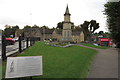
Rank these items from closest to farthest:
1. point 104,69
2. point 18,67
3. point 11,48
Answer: point 18,67
point 104,69
point 11,48

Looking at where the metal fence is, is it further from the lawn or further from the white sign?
the white sign

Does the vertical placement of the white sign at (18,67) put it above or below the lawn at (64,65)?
above

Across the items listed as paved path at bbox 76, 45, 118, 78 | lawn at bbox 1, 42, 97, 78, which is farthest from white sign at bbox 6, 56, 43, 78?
paved path at bbox 76, 45, 118, 78

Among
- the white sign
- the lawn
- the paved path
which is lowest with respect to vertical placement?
the paved path

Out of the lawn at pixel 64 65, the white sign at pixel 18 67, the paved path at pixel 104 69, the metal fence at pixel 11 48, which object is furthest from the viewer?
the metal fence at pixel 11 48

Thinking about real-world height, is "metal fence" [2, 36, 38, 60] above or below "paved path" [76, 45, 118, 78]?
above

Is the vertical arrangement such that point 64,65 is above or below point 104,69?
above

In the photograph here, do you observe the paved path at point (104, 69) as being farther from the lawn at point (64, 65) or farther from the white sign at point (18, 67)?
the white sign at point (18, 67)

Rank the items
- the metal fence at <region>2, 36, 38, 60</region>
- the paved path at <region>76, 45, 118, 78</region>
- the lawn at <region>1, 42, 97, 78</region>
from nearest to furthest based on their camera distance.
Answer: the lawn at <region>1, 42, 97, 78</region> < the paved path at <region>76, 45, 118, 78</region> < the metal fence at <region>2, 36, 38, 60</region>

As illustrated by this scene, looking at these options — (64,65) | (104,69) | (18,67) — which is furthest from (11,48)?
(18,67)

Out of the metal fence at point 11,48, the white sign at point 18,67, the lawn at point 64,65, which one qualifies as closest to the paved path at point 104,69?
the lawn at point 64,65

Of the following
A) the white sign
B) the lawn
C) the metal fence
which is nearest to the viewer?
the white sign

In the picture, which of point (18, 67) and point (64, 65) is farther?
point (64, 65)

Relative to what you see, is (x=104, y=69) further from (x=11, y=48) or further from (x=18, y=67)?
(x=11, y=48)
